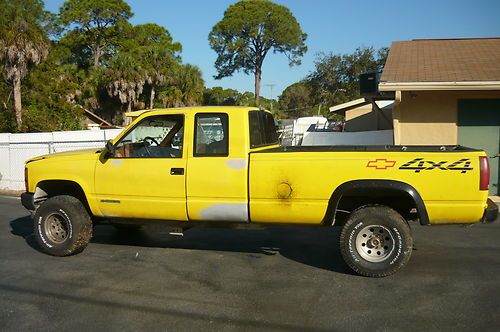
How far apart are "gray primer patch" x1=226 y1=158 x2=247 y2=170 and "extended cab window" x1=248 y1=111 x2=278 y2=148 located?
27cm

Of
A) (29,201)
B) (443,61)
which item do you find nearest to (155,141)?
(29,201)

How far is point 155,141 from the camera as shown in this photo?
7.07m

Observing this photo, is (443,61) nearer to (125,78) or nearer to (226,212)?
(226,212)

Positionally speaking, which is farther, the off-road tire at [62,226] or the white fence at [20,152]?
the white fence at [20,152]

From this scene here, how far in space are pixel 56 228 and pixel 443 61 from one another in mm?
10220

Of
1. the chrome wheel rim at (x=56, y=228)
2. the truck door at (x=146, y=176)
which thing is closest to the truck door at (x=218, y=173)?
the truck door at (x=146, y=176)

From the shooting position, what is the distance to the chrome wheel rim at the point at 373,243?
19.1 feet

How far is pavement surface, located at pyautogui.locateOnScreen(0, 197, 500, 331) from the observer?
4.56m

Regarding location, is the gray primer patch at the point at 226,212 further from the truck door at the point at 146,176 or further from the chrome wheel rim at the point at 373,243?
the chrome wheel rim at the point at 373,243

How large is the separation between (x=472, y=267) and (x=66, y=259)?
5.09 m

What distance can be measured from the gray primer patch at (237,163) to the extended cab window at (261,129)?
273mm

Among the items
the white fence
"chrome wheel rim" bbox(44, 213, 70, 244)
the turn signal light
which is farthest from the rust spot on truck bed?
the white fence

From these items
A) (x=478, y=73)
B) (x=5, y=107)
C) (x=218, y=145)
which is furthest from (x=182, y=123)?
(x=5, y=107)

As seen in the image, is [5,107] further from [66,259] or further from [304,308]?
[304,308]
